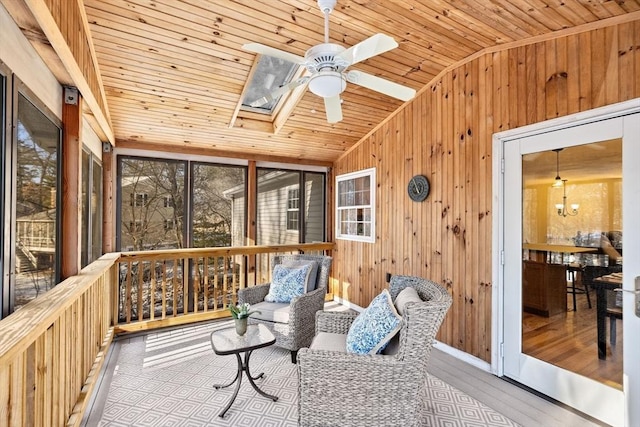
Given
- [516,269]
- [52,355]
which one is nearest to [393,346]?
[516,269]

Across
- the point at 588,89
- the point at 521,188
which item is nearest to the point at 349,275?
the point at 521,188

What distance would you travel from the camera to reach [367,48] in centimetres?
190

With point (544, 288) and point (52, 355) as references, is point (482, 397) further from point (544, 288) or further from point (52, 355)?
point (52, 355)

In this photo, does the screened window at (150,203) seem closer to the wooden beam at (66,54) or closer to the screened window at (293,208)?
the wooden beam at (66,54)

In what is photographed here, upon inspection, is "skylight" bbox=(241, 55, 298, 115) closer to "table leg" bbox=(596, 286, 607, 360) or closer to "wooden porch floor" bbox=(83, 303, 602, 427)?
"wooden porch floor" bbox=(83, 303, 602, 427)

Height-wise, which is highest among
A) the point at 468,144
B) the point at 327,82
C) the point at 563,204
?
the point at 327,82

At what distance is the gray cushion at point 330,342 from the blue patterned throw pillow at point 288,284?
95cm

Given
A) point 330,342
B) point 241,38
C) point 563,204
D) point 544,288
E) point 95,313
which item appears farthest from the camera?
point 95,313

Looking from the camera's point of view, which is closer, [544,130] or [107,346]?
[544,130]

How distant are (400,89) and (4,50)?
7.31 ft

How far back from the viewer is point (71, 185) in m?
2.44

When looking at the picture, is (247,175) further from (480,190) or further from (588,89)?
(588,89)

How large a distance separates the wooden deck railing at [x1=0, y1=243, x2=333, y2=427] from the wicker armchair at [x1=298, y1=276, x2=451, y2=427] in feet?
4.42

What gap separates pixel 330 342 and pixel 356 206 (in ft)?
9.58
